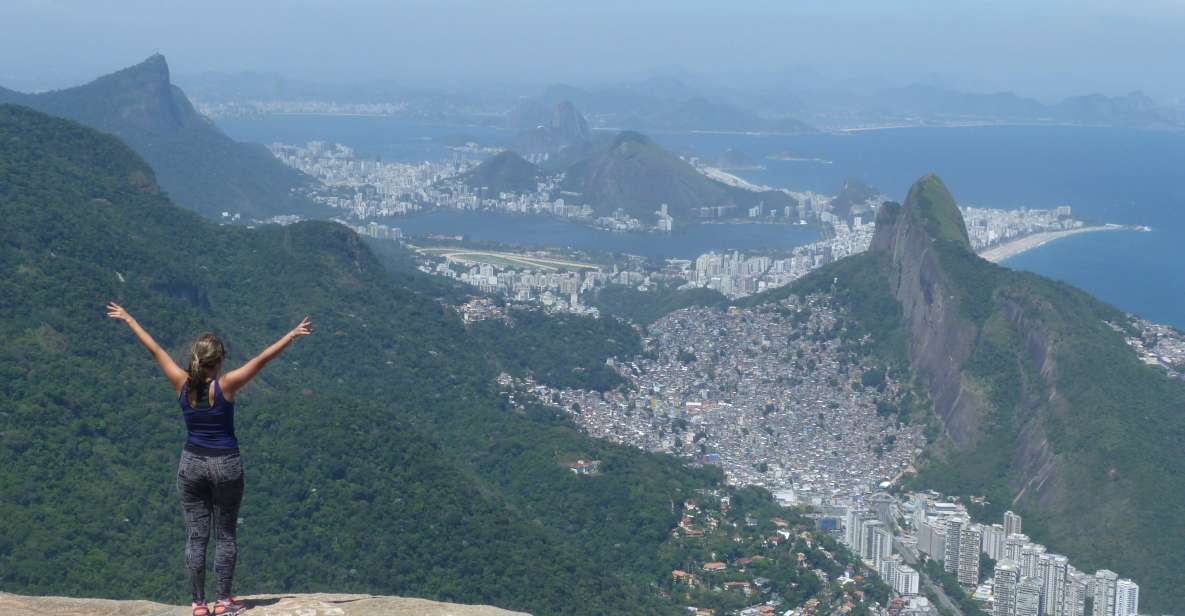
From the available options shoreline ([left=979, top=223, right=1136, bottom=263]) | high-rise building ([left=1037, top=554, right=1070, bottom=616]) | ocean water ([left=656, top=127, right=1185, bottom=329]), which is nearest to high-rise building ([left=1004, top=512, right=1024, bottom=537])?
high-rise building ([left=1037, top=554, right=1070, bottom=616])

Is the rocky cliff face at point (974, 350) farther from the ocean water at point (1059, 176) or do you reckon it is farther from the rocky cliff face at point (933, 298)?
the ocean water at point (1059, 176)

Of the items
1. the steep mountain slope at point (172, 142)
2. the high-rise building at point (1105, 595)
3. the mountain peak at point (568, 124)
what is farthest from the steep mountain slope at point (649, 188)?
the high-rise building at point (1105, 595)

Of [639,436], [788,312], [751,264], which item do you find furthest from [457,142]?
[639,436]

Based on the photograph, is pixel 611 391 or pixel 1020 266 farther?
pixel 1020 266

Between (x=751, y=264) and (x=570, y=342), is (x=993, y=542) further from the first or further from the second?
(x=751, y=264)

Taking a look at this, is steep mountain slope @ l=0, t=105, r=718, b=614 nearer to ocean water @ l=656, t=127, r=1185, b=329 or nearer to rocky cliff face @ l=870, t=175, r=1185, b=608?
rocky cliff face @ l=870, t=175, r=1185, b=608

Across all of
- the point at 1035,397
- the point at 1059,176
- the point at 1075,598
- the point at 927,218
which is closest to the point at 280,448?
the point at 1075,598
